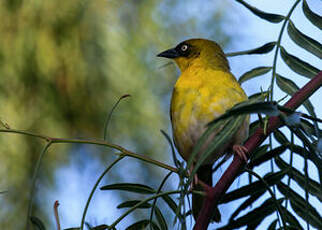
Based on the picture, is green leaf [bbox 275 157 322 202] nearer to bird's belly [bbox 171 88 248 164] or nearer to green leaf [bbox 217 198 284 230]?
green leaf [bbox 217 198 284 230]

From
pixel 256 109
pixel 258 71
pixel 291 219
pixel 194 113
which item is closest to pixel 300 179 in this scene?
pixel 291 219

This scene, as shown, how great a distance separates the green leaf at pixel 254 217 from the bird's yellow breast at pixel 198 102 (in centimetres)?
78

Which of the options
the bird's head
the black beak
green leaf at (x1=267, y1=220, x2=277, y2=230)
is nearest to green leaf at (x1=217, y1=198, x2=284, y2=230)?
green leaf at (x1=267, y1=220, x2=277, y2=230)

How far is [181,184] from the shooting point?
1.34 m

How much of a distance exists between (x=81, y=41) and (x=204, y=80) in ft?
2.91

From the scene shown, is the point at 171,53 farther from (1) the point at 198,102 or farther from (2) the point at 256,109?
(2) the point at 256,109

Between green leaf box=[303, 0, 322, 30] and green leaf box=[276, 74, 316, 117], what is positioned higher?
green leaf box=[303, 0, 322, 30]

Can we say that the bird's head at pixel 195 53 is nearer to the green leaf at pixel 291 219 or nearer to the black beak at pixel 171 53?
the black beak at pixel 171 53

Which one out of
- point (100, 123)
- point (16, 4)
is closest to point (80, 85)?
point (100, 123)

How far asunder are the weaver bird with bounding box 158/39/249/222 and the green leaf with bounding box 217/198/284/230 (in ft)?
1.84

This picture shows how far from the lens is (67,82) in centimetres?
333

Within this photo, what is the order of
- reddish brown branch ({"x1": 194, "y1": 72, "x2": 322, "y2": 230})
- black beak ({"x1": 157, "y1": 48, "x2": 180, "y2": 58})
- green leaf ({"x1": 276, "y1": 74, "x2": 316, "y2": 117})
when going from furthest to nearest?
black beak ({"x1": 157, "y1": 48, "x2": 180, "y2": 58})
green leaf ({"x1": 276, "y1": 74, "x2": 316, "y2": 117})
reddish brown branch ({"x1": 194, "y1": 72, "x2": 322, "y2": 230})

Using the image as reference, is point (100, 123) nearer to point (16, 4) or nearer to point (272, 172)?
point (16, 4)

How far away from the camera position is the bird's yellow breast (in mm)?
2717
